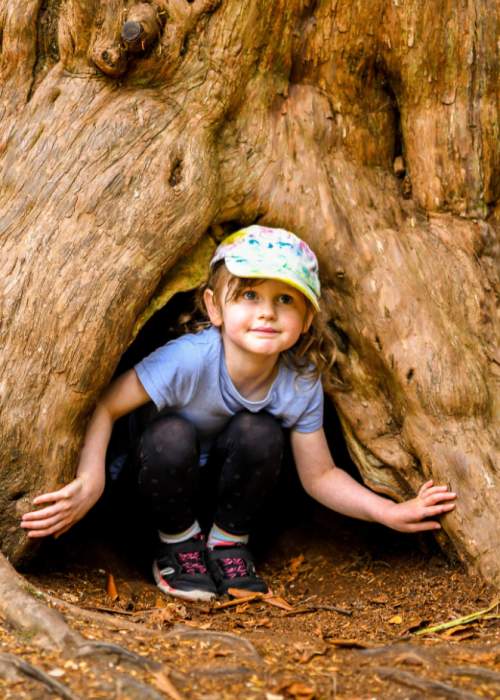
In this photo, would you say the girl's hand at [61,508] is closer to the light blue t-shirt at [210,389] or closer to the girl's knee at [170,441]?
the girl's knee at [170,441]

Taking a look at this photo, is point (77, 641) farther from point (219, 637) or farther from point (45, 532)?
point (45, 532)

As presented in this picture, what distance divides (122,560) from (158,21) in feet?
8.28

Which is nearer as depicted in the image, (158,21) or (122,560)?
(158,21)

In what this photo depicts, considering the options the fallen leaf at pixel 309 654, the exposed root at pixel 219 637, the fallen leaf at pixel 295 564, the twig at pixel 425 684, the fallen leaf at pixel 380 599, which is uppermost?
the exposed root at pixel 219 637

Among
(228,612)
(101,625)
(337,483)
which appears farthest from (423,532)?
(101,625)

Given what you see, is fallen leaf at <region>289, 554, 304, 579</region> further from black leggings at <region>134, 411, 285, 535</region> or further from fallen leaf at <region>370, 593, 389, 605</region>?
fallen leaf at <region>370, 593, 389, 605</region>

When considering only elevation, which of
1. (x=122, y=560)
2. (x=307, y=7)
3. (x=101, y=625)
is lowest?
(x=122, y=560)

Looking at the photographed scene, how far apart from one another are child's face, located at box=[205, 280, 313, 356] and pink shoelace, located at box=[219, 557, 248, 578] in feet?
3.44

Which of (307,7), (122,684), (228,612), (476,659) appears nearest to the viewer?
(122,684)

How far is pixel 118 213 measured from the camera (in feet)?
12.2

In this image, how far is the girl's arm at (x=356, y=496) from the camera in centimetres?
379

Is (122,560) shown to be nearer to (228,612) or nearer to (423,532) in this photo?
(228,612)

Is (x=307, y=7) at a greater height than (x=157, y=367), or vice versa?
(x=307, y=7)

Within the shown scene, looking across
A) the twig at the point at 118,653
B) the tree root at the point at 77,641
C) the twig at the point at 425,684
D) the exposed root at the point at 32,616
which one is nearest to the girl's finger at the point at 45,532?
the tree root at the point at 77,641
